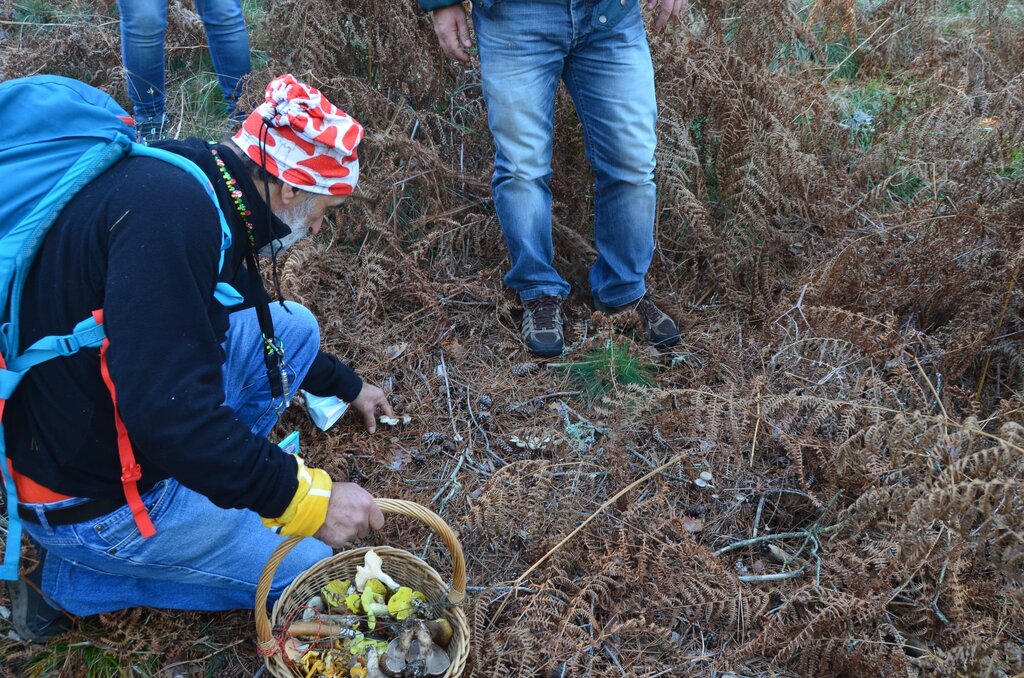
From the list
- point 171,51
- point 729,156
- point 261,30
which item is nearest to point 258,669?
point 729,156

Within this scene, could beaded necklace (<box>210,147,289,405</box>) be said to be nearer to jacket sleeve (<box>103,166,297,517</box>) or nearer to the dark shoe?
jacket sleeve (<box>103,166,297,517</box>)

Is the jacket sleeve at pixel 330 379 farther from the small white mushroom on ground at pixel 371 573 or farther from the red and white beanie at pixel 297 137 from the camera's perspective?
the red and white beanie at pixel 297 137

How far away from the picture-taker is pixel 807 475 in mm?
2922

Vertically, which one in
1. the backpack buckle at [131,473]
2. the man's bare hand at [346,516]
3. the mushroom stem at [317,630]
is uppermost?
the backpack buckle at [131,473]

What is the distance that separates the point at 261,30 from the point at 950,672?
4390 millimetres

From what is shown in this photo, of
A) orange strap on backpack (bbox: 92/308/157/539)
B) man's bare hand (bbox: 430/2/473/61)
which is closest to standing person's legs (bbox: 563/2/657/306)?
man's bare hand (bbox: 430/2/473/61)

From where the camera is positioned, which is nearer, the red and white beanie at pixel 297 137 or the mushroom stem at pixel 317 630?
the red and white beanie at pixel 297 137

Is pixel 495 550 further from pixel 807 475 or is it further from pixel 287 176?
pixel 287 176

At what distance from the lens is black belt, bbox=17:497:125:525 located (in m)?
2.12

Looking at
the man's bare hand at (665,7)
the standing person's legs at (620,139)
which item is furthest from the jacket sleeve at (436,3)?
the man's bare hand at (665,7)

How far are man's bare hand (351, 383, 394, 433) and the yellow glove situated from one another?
1.01m

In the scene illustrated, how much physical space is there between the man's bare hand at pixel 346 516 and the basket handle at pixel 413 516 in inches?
2.7

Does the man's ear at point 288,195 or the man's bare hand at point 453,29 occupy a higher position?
A: the man's bare hand at point 453,29

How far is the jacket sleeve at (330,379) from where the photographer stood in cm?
294
